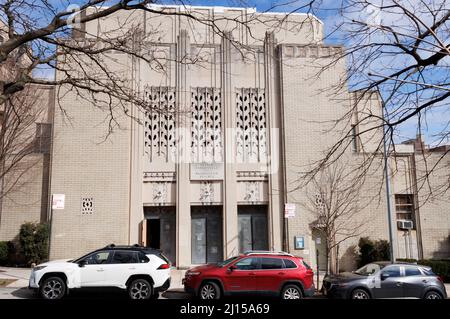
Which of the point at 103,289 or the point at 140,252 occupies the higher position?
the point at 140,252

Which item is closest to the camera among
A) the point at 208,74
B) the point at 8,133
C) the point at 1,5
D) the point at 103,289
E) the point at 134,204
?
the point at 1,5

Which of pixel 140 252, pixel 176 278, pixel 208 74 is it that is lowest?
pixel 176 278

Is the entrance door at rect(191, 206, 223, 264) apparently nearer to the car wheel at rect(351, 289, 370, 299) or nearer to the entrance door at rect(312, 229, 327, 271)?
the entrance door at rect(312, 229, 327, 271)

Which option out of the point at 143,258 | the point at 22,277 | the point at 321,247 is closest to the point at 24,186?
the point at 22,277

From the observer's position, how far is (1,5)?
8.23 m

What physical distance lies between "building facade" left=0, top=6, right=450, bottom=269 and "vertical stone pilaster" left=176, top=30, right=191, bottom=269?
55mm

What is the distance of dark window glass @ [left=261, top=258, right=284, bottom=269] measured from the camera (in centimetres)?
1373

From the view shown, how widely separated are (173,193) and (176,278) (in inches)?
203

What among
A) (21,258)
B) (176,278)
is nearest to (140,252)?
(176,278)

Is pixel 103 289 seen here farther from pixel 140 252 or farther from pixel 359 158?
pixel 359 158

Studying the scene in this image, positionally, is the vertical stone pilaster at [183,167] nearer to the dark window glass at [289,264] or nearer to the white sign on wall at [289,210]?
the white sign on wall at [289,210]

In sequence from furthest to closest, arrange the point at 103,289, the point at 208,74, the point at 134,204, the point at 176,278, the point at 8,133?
the point at 208,74, the point at 134,204, the point at 8,133, the point at 176,278, the point at 103,289

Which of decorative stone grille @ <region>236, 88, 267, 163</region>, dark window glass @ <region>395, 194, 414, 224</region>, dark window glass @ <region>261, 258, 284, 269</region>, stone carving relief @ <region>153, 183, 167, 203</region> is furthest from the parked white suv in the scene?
dark window glass @ <region>395, 194, 414, 224</region>

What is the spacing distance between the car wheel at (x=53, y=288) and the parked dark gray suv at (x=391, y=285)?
28.1 feet
